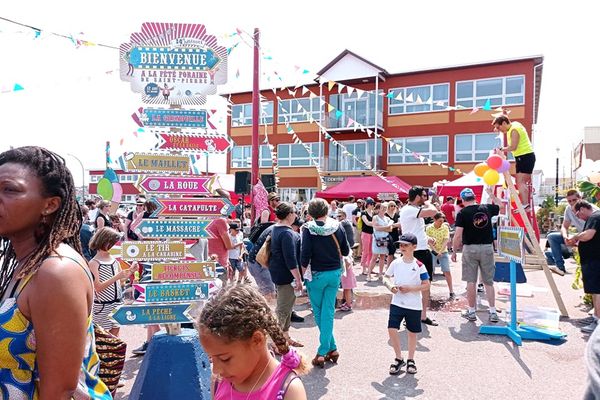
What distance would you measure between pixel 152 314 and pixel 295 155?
27427 mm

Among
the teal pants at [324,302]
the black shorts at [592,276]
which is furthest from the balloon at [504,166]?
the teal pants at [324,302]

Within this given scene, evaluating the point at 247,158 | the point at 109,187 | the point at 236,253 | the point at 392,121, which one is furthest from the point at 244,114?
the point at 109,187

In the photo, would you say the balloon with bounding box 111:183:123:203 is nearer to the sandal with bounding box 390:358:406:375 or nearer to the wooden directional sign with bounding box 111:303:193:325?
the wooden directional sign with bounding box 111:303:193:325

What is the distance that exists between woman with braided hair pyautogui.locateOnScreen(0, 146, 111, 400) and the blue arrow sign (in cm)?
225

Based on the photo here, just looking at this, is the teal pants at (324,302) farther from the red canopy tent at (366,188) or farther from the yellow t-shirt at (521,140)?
the red canopy tent at (366,188)

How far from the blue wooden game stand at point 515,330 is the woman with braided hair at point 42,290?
5.58 m

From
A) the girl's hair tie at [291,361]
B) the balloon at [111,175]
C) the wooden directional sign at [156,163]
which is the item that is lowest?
the girl's hair tie at [291,361]

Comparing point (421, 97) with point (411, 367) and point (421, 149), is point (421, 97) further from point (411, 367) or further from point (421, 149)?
point (411, 367)

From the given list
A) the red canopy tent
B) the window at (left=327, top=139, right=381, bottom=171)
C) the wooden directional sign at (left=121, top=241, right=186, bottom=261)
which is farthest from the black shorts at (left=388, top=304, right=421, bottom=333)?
the window at (left=327, top=139, right=381, bottom=171)

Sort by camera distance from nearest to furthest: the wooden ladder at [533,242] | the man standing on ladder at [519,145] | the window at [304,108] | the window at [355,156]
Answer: the wooden ladder at [533,242] → the man standing on ladder at [519,145] → the window at [355,156] → the window at [304,108]

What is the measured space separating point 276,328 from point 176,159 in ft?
9.51

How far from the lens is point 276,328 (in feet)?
6.17

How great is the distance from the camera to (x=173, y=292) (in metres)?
4.05

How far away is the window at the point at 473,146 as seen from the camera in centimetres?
2511
